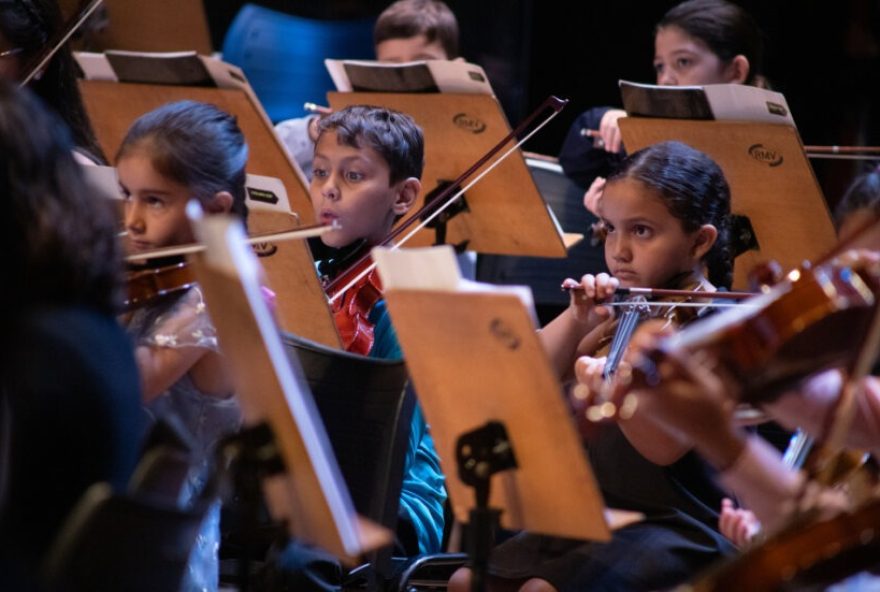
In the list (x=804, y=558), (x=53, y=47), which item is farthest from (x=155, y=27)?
→ (x=804, y=558)

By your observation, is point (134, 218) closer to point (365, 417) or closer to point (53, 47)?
point (365, 417)

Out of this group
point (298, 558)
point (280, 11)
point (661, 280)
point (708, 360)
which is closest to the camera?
point (708, 360)

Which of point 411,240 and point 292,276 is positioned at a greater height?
point 292,276

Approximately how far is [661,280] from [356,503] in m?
0.64

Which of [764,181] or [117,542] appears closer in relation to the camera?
[117,542]

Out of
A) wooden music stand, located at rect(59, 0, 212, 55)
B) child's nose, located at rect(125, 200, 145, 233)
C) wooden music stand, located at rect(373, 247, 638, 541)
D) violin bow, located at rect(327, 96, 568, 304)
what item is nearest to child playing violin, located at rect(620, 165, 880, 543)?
wooden music stand, located at rect(373, 247, 638, 541)

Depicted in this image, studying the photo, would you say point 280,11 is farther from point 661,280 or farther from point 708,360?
point 708,360

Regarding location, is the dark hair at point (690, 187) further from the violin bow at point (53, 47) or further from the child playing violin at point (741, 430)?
the violin bow at point (53, 47)

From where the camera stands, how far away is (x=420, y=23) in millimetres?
3482

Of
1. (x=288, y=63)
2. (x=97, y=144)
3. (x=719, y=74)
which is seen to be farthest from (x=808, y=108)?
(x=97, y=144)

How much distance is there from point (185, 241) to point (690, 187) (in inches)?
32.6

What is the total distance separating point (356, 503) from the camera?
1.86 m

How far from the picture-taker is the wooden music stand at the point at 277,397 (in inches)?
49.0

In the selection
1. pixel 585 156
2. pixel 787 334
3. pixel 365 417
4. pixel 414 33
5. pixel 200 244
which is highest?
pixel 787 334
